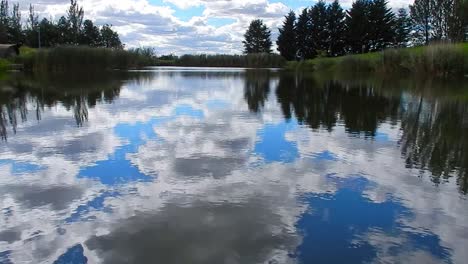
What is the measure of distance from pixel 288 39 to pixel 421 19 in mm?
22303

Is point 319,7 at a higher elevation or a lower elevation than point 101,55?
higher

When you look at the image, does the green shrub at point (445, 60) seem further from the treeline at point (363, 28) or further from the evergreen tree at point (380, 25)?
the evergreen tree at point (380, 25)

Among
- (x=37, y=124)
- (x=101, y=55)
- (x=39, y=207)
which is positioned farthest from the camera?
(x=101, y=55)

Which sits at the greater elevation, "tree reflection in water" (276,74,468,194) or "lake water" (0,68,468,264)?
"tree reflection in water" (276,74,468,194)

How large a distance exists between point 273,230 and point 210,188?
117 centimetres

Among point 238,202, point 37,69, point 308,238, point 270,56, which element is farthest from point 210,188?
point 270,56

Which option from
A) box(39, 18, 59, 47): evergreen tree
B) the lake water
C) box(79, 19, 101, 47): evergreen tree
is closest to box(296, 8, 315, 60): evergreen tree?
box(79, 19, 101, 47): evergreen tree

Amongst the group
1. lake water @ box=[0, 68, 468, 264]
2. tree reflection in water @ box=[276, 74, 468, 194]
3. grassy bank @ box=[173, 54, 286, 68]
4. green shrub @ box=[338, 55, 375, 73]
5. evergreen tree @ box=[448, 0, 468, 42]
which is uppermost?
evergreen tree @ box=[448, 0, 468, 42]

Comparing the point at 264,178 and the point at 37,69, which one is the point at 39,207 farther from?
the point at 37,69

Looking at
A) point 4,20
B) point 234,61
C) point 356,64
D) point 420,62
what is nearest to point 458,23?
point 356,64

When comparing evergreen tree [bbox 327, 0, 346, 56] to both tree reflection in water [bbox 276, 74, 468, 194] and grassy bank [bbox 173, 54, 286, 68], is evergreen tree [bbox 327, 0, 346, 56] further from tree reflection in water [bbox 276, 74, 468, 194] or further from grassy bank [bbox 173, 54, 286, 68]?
tree reflection in water [bbox 276, 74, 468, 194]

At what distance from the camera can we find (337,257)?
289cm

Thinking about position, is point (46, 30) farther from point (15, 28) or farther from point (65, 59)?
point (65, 59)

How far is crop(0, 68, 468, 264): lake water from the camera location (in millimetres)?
3033
